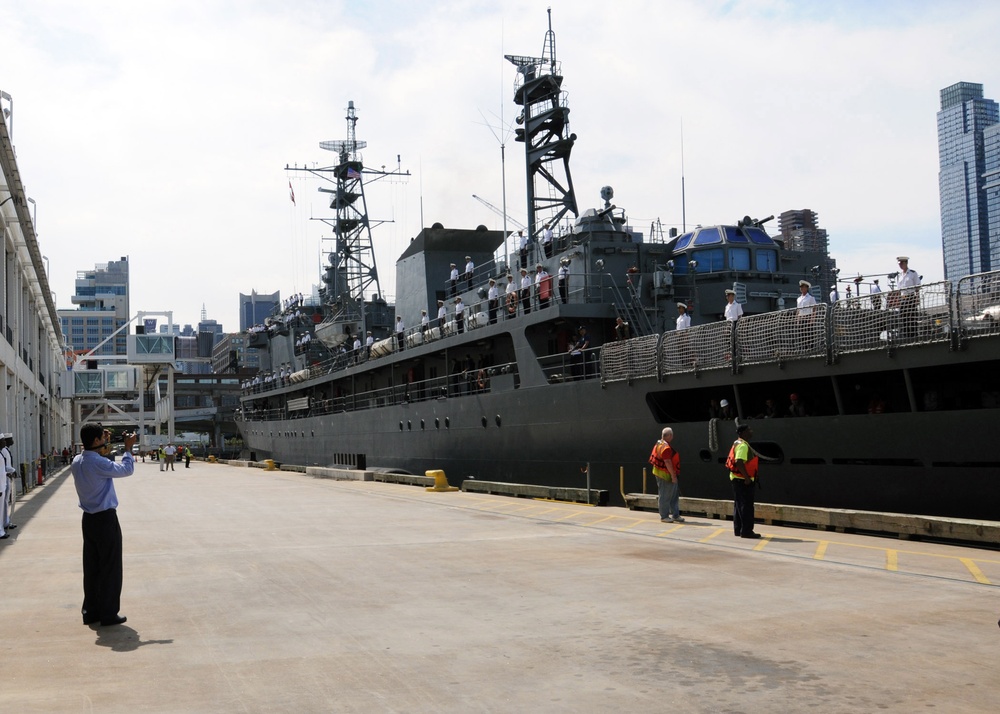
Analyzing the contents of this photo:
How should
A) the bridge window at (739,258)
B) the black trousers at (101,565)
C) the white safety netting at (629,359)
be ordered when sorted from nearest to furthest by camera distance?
the black trousers at (101,565) < the white safety netting at (629,359) < the bridge window at (739,258)

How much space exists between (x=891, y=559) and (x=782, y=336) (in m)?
5.21

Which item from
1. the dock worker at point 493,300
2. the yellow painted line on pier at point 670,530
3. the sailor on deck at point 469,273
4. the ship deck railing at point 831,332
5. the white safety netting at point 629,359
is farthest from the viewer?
the sailor on deck at point 469,273

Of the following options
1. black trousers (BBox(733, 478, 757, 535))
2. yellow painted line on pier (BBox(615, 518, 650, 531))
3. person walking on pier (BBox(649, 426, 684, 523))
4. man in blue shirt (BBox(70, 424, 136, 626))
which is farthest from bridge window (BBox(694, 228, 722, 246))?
man in blue shirt (BBox(70, 424, 136, 626))

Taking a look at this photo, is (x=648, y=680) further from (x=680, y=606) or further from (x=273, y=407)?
(x=273, y=407)

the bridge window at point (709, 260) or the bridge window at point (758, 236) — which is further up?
the bridge window at point (758, 236)

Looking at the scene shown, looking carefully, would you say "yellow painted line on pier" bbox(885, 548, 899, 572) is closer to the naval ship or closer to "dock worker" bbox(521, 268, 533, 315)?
the naval ship

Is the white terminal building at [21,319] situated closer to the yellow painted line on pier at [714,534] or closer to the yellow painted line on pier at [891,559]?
→ the yellow painted line on pier at [714,534]

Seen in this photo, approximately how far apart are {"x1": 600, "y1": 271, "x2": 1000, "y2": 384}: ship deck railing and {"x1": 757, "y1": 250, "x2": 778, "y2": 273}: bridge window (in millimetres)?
5626

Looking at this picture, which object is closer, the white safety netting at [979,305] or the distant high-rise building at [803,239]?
the white safety netting at [979,305]

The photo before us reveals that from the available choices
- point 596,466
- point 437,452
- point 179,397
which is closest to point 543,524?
point 596,466

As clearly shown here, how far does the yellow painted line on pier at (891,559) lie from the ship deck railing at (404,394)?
Answer: 495 inches

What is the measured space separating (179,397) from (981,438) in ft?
449

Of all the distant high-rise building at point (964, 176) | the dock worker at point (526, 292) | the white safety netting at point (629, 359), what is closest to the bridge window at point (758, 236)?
the dock worker at point (526, 292)

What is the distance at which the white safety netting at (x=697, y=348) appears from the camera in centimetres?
1594
